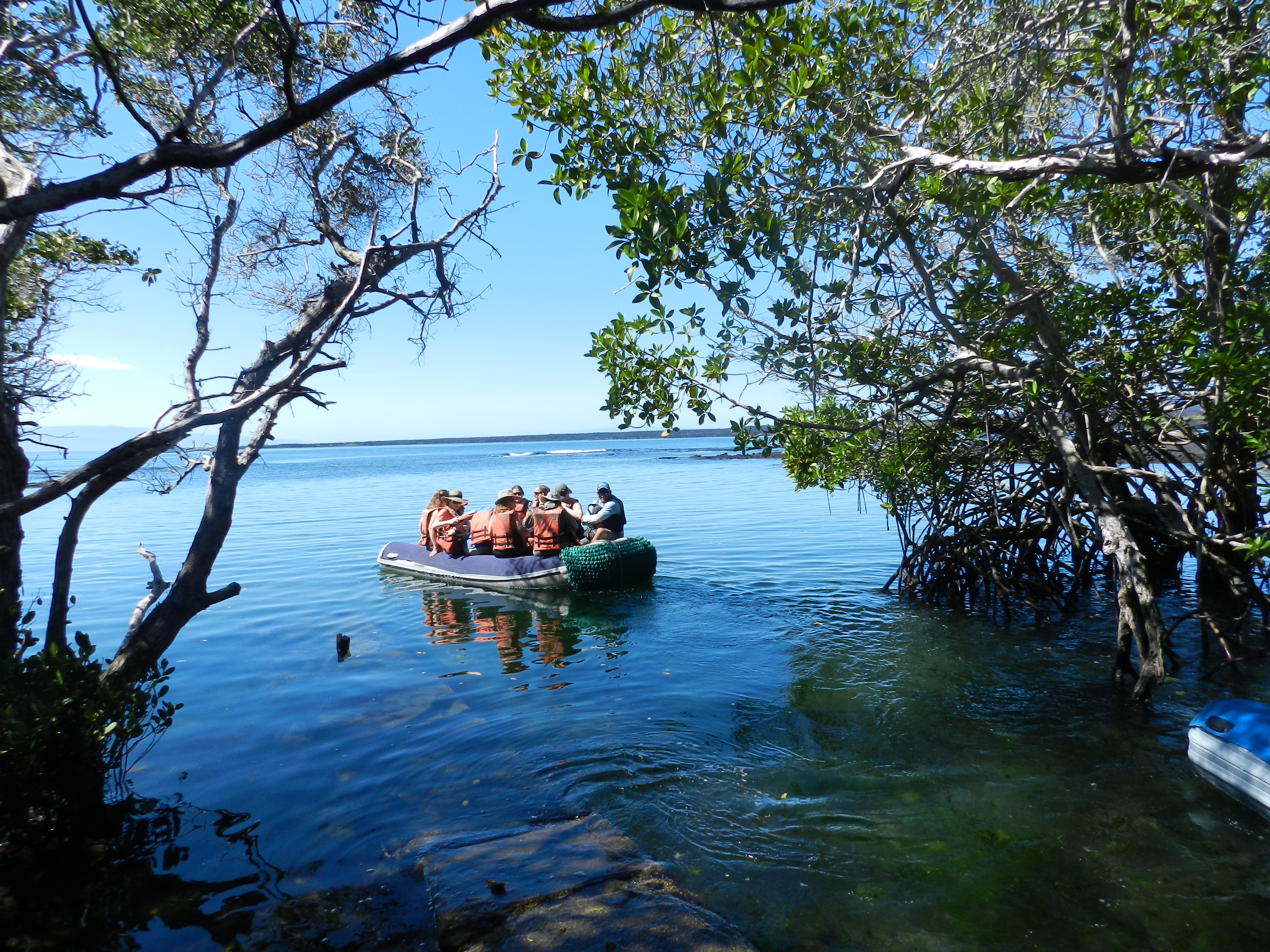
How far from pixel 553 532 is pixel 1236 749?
10.4 m

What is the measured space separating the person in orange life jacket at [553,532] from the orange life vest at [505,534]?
404 mm

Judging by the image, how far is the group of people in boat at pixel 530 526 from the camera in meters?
14.0

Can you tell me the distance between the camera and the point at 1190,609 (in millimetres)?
10734

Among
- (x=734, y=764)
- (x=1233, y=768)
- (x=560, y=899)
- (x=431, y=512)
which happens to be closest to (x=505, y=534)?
(x=431, y=512)

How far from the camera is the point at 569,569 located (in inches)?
520

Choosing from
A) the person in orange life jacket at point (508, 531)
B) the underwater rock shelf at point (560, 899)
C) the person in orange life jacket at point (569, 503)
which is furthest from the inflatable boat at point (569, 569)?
the underwater rock shelf at point (560, 899)

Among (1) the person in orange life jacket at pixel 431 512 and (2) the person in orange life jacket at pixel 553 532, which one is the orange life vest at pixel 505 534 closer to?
(2) the person in orange life jacket at pixel 553 532

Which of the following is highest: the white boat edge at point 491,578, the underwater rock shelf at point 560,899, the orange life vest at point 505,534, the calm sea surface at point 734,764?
the orange life vest at point 505,534

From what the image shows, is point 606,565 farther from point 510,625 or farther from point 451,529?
point 451,529

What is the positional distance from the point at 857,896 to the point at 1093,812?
209 centimetres

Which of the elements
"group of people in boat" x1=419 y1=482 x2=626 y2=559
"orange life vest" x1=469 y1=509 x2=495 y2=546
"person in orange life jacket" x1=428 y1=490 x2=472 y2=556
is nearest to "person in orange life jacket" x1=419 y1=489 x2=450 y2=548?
"person in orange life jacket" x1=428 y1=490 x2=472 y2=556

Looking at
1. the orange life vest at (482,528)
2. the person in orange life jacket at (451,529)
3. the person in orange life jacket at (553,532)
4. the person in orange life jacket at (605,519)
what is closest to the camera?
the person in orange life jacket at (553,532)

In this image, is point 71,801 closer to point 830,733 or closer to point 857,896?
point 857,896

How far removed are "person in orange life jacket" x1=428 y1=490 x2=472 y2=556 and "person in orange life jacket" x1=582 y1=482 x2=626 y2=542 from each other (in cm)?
254
